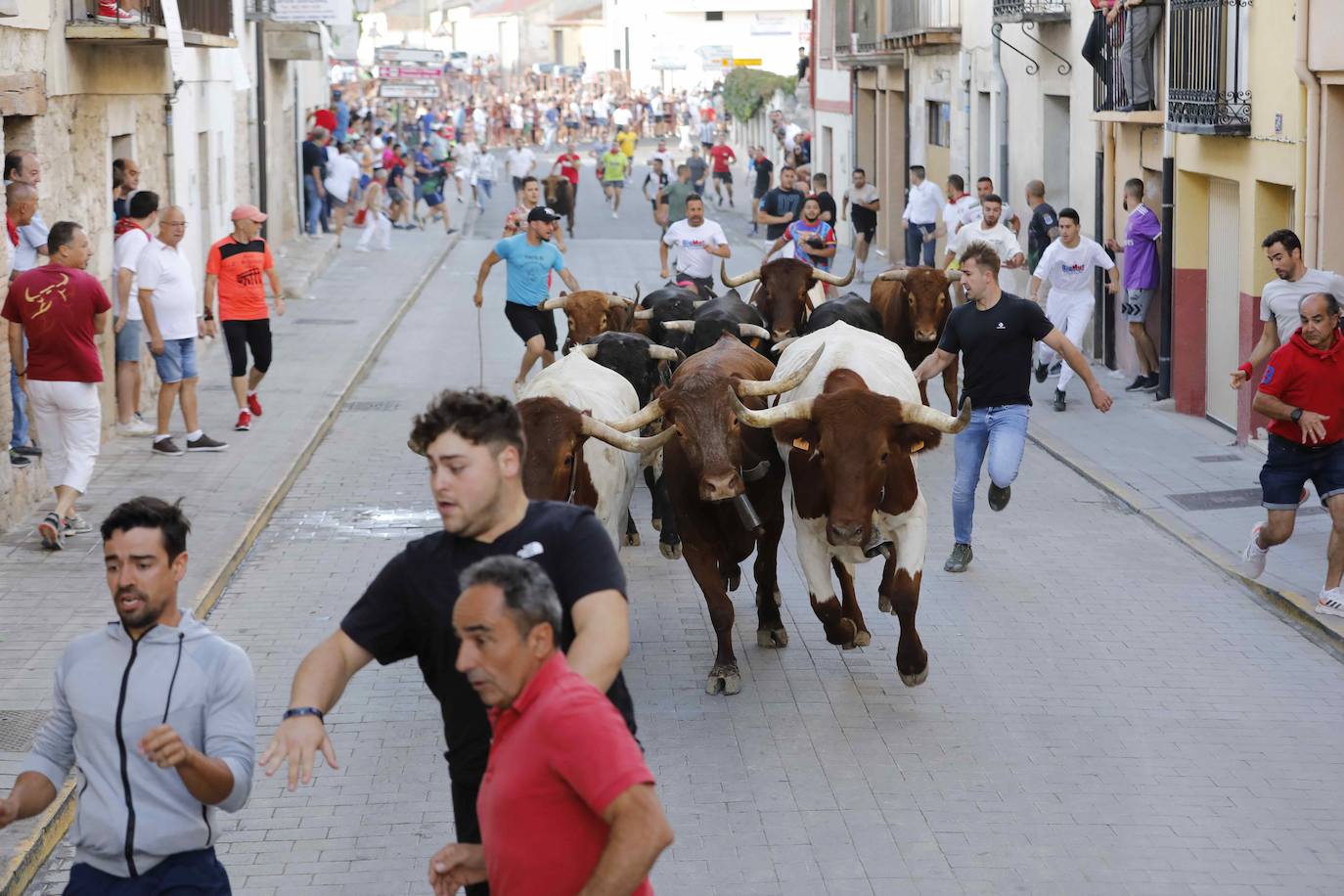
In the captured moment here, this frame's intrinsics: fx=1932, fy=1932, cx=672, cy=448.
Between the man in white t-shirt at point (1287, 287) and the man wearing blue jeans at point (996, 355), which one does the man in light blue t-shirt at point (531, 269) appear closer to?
the man wearing blue jeans at point (996, 355)

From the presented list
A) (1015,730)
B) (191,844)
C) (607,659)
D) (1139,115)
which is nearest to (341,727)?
(1015,730)

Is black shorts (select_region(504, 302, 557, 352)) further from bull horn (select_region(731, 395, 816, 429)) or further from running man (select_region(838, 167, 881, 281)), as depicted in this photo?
running man (select_region(838, 167, 881, 281))

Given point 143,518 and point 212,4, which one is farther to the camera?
point 212,4

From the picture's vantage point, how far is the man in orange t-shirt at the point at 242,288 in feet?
50.6

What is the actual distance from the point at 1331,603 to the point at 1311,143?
4791 mm

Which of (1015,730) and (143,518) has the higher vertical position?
(143,518)

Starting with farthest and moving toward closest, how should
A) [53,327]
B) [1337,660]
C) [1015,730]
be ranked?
[53,327], [1337,660], [1015,730]

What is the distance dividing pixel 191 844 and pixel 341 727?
12.5 feet

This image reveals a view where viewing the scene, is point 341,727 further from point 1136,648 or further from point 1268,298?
point 1268,298

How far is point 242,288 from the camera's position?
15508mm

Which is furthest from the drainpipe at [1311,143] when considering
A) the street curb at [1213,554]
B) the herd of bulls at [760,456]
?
the herd of bulls at [760,456]

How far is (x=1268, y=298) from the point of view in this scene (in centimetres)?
1170

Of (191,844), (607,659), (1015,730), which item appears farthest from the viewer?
(1015,730)

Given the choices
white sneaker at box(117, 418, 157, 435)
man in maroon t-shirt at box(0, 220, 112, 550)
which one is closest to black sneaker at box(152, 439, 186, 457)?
white sneaker at box(117, 418, 157, 435)
